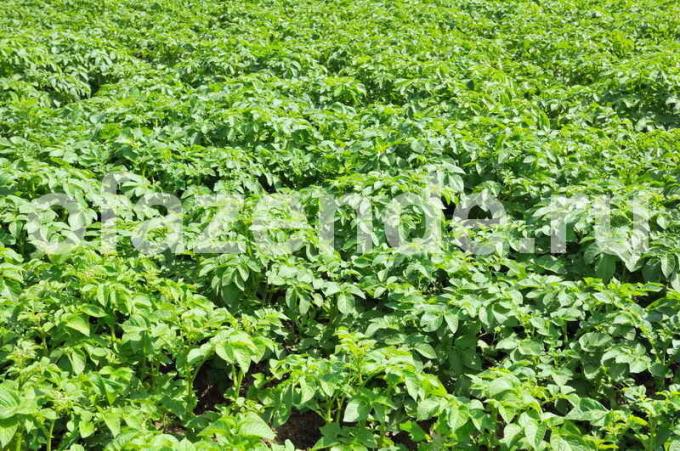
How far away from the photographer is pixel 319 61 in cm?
612

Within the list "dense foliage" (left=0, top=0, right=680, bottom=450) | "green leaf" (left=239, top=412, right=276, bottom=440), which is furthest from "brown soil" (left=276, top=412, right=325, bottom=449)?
"green leaf" (left=239, top=412, right=276, bottom=440)

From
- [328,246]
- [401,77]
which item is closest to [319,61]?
[401,77]

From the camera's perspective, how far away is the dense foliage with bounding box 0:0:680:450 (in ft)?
7.65

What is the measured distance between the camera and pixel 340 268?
10.3ft

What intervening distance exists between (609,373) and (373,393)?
3.12 ft

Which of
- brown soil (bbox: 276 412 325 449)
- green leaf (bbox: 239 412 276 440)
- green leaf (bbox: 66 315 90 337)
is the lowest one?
brown soil (bbox: 276 412 325 449)

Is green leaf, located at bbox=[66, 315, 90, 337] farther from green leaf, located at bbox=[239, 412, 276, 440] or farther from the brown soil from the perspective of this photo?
Result: the brown soil

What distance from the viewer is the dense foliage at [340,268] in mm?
2332

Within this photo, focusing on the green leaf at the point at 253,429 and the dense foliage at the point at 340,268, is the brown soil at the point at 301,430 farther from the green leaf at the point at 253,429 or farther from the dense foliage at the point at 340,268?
the green leaf at the point at 253,429

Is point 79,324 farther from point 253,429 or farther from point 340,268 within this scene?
point 340,268

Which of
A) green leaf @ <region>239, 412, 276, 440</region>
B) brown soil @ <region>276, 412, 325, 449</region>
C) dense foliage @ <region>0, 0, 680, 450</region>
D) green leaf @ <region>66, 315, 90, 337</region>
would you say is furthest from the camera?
brown soil @ <region>276, 412, 325, 449</region>

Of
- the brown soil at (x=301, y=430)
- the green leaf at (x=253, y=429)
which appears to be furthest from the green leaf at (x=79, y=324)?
the brown soil at (x=301, y=430)

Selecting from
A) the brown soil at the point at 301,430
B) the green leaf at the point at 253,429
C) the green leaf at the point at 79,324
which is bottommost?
the brown soil at the point at 301,430

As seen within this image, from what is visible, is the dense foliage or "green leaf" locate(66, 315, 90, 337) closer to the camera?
the dense foliage
